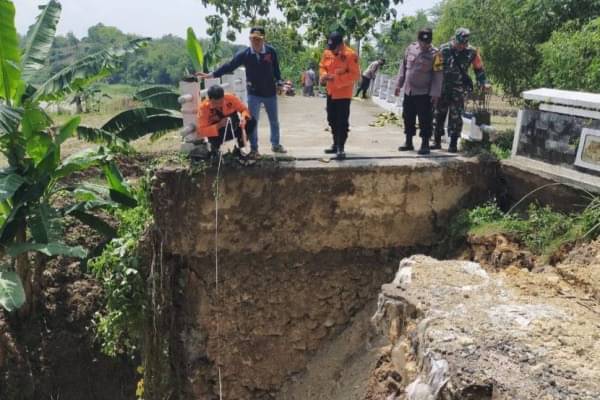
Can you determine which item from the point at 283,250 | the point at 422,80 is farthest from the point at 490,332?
the point at 422,80

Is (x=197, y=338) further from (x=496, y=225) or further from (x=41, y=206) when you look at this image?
(x=496, y=225)

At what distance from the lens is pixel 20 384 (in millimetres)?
7555

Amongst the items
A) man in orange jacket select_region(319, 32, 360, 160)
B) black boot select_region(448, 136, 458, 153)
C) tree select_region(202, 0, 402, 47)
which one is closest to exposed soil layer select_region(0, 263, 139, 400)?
man in orange jacket select_region(319, 32, 360, 160)

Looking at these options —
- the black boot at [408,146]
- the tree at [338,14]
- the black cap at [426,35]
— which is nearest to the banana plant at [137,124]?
the black boot at [408,146]

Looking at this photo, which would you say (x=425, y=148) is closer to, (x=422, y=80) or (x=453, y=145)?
(x=453, y=145)

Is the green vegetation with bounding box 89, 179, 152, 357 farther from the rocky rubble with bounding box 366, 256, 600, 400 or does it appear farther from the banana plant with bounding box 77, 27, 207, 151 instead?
the rocky rubble with bounding box 366, 256, 600, 400

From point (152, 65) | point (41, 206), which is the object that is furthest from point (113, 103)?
point (152, 65)

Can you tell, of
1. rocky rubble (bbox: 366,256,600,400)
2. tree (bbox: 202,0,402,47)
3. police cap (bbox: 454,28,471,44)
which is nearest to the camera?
rocky rubble (bbox: 366,256,600,400)

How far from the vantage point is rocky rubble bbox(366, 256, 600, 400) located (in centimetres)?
359

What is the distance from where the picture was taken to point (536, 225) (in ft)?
21.8

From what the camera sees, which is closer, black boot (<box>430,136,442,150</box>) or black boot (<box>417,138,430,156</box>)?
black boot (<box>417,138,430,156</box>)

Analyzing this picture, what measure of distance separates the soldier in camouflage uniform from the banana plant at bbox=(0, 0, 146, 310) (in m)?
4.28

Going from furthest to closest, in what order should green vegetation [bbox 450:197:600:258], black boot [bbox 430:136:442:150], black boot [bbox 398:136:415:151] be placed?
1. black boot [bbox 430:136:442:150]
2. black boot [bbox 398:136:415:151]
3. green vegetation [bbox 450:197:600:258]

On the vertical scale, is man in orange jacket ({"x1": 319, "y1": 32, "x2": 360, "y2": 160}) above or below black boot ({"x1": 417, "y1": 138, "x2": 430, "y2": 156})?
above
